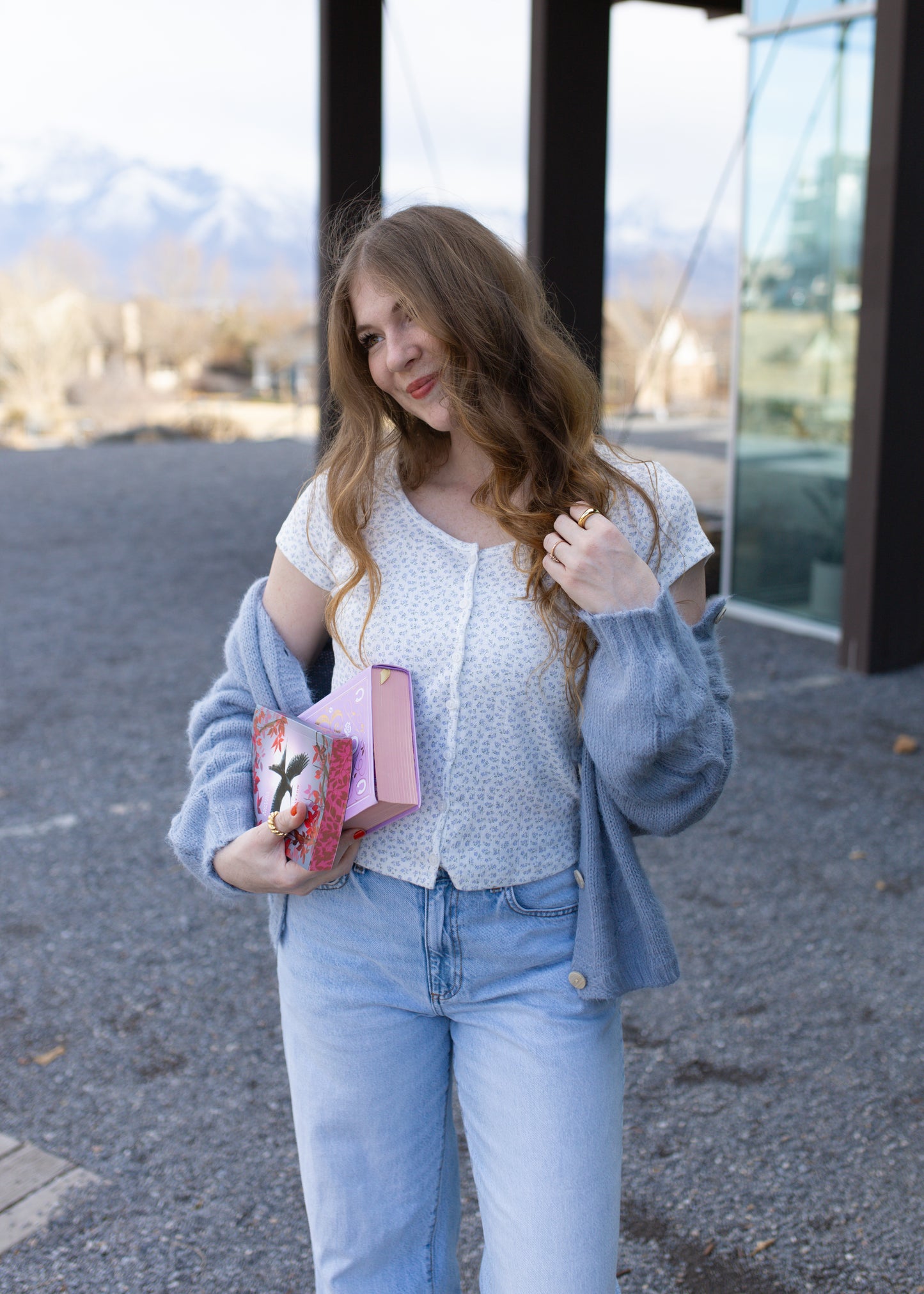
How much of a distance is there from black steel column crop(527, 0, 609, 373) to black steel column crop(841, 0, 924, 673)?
149 cm

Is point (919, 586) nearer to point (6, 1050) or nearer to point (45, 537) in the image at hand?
point (6, 1050)

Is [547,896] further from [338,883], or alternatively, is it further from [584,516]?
[584,516]

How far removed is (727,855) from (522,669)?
295 centimetres

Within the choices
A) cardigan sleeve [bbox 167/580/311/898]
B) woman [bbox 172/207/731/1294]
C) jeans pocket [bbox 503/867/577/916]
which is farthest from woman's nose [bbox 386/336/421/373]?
jeans pocket [bbox 503/867/577/916]

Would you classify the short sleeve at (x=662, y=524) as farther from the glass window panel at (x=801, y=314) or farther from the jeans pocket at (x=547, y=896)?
the glass window panel at (x=801, y=314)

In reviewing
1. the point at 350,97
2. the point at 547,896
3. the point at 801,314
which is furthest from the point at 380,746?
the point at 350,97

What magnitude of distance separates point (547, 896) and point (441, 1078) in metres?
0.29

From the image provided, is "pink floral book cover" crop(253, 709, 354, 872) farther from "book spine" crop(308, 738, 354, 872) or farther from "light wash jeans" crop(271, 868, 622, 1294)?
"light wash jeans" crop(271, 868, 622, 1294)

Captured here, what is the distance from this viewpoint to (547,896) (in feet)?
5.24

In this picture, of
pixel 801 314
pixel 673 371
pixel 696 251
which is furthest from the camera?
pixel 673 371

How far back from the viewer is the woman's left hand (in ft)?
4.79

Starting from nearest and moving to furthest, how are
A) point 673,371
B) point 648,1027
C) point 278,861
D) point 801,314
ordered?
point 278,861
point 648,1027
point 801,314
point 673,371

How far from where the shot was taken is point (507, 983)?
1553 millimetres

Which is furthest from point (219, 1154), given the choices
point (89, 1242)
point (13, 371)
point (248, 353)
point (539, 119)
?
point (248, 353)
